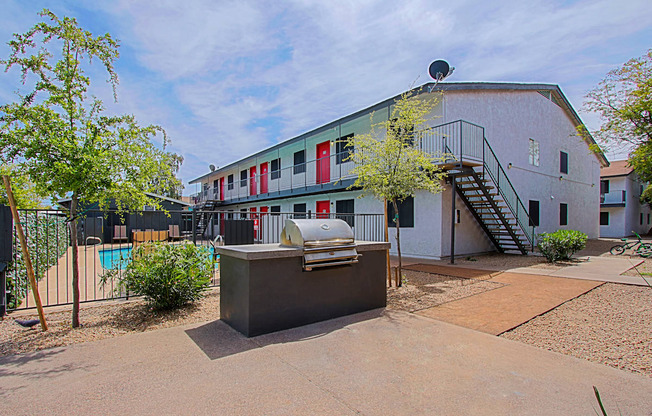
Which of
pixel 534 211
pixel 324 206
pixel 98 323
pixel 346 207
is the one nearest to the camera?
pixel 98 323

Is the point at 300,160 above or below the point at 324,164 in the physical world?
above

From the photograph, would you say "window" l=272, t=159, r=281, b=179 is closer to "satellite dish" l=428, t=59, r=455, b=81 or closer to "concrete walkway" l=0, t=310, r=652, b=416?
"satellite dish" l=428, t=59, r=455, b=81

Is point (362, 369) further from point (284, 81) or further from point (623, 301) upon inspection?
point (284, 81)

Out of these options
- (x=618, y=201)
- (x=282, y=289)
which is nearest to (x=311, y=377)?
(x=282, y=289)

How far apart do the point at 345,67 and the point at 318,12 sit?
3.00 m

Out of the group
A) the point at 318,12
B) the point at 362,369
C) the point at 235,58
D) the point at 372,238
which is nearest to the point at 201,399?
the point at 362,369

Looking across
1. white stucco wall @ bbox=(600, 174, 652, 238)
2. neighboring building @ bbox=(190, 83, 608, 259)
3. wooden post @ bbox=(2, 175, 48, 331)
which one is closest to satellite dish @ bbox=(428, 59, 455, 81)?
neighboring building @ bbox=(190, 83, 608, 259)

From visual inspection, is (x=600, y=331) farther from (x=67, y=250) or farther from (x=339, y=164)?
(x=339, y=164)

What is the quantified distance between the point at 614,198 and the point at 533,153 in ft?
63.1

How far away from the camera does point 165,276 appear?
16.5 ft

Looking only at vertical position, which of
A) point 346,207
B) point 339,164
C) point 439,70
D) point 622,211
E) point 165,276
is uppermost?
point 439,70

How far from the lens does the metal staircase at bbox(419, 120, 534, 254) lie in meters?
11.0

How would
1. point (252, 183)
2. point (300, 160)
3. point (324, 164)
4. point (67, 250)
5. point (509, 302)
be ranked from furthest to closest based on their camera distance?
point (252, 183), point (300, 160), point (324, 164), point (67, 250), point (509, 302)

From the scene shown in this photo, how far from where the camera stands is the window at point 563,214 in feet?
58.9
